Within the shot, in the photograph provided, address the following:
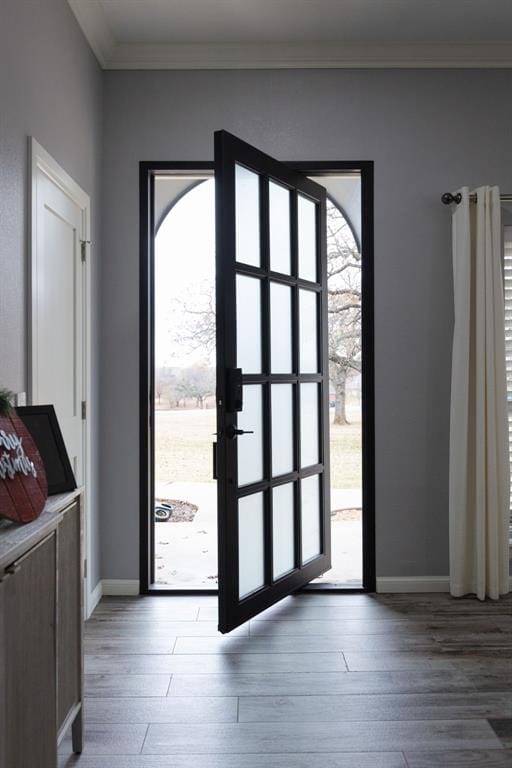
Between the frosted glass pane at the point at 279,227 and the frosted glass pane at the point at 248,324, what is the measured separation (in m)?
0.23

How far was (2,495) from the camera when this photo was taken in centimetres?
166

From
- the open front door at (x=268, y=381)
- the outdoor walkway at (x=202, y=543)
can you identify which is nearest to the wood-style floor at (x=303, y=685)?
the open front door at (x=268, y=381)

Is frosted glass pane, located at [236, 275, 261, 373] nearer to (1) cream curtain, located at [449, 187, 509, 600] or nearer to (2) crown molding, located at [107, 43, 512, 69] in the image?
(1) cream curtain, located at [449, 187, 509, 600]

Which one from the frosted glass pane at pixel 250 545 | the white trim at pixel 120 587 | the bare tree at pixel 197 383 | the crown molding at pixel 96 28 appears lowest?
the white trim at pixel 120 587

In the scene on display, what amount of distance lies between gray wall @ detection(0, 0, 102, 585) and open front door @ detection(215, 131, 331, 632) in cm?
70

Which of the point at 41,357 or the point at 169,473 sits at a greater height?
the point at 41,357

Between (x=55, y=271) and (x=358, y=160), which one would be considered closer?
(x=55, y=271)

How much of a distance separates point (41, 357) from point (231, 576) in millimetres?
1278

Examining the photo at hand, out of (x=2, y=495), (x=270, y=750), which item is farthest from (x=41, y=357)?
(x=270, y=750)

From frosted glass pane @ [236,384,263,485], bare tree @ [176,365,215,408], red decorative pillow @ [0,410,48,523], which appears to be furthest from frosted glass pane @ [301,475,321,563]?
bare tree @ [176,365,215,408]

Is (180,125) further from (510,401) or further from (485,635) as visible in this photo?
(485,635)

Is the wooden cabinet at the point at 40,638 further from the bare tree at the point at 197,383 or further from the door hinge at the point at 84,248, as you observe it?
the bare tree at the point at 197,383

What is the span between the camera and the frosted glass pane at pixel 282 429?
3.54 m

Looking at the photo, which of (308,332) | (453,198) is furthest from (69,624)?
(453,198)
